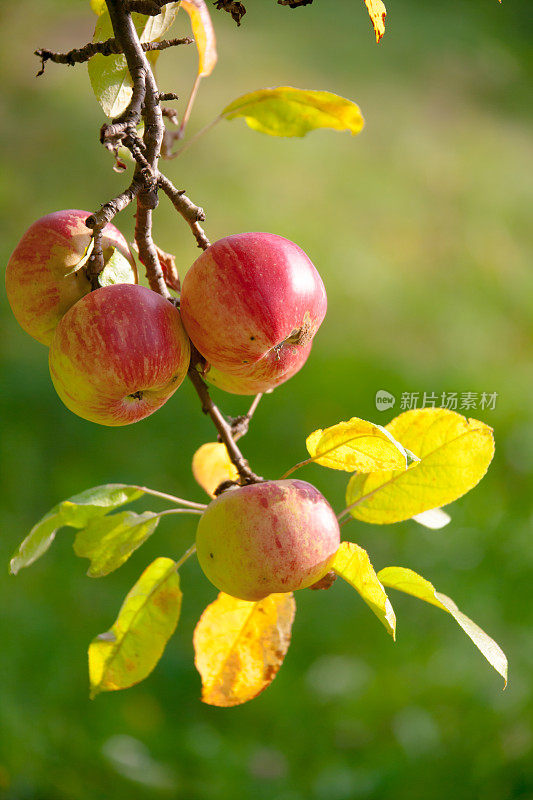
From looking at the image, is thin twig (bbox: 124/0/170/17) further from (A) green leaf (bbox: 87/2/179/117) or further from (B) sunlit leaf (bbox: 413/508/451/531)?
(B) sunlit leaf (bbox: 413/508/451/531)

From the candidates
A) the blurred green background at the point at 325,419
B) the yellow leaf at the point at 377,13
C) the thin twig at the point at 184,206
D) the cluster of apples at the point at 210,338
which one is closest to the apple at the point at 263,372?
the cluster of apples at the point at 210,338

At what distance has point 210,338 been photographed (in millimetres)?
513

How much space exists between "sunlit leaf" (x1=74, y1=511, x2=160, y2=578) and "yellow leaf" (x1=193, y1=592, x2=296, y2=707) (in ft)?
0.29

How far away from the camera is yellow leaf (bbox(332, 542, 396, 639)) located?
19.2 inches

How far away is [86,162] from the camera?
2.90 meters

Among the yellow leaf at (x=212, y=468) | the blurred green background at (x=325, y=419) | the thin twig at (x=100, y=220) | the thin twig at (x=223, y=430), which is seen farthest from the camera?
the blurred green background at (x=325, y=419)

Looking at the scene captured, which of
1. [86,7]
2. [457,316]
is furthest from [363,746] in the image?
A: [86,7]

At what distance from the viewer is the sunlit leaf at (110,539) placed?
23.0 inches

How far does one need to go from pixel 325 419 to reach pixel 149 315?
1599 millimetres

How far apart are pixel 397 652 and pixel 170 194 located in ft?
4.36

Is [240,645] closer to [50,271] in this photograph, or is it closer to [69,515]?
[69,515]

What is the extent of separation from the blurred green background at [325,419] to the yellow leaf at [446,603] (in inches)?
38.7

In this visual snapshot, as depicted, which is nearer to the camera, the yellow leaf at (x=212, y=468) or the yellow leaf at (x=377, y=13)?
the yellow leaf at (x=377, y=13)

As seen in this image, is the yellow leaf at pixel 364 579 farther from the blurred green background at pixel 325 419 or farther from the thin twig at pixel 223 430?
the blurred green background at pixel 325 419
